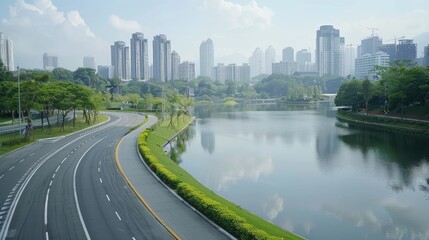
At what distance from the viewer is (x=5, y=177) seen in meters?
29.9

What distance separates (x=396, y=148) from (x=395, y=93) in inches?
1106

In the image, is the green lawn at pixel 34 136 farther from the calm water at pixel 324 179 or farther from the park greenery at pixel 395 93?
the park greenery at pixel 395 93

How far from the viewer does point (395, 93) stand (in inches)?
2778

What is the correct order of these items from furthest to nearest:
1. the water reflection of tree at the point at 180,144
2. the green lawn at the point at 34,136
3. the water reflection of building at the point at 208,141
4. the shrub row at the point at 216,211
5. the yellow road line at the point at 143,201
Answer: the water reflection of building at the point at 208,141, the green lawn at the point at 34,136, the water reflection of tree at the point at 180,144, the yellow road line at the point at 143,201, the shrub row at the point at 216,211

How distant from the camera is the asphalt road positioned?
18781 millimetres

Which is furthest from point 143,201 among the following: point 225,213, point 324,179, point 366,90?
point 366,90

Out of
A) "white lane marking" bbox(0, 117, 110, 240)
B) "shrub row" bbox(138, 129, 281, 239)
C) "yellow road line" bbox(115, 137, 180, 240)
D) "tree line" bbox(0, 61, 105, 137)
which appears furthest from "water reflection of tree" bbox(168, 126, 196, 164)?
"tree line" bbox(0, 61, 105, 137)

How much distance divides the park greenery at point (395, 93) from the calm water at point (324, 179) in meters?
14.3

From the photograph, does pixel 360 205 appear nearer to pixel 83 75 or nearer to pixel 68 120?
pixel 68 120

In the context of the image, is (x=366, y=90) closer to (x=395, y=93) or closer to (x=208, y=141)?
(x=395, y=93)

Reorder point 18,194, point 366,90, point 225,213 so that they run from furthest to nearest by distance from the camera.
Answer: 1. point 366,90
2. point 18,194
3. point 225,213

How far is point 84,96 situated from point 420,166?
156 feet

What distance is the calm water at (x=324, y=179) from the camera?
22719 mm

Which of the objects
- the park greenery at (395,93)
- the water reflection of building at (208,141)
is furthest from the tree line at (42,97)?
the park greenery at (395,93)
